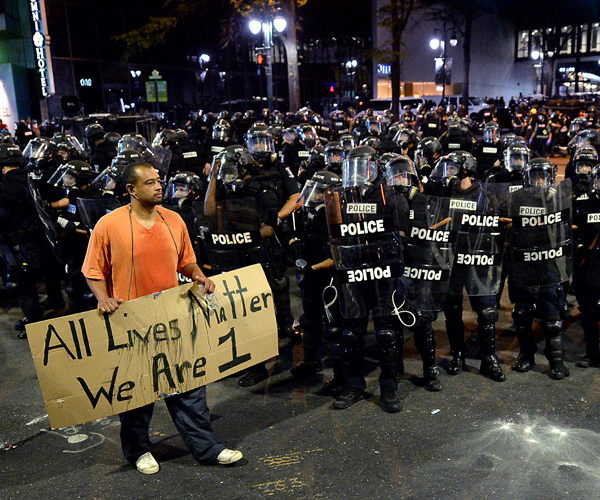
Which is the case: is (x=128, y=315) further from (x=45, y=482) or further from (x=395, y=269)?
(x=395, y=269)

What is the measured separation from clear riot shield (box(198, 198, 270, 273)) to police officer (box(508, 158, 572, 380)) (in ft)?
7.67

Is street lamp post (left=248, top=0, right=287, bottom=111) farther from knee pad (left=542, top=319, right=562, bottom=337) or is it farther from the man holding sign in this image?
the man holding sign

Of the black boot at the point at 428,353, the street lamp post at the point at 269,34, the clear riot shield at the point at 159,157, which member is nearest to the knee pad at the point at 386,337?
the black boot at the point at 428,353

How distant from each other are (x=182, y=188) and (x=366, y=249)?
2.40 meters

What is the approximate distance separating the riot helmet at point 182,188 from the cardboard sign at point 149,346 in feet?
7.32

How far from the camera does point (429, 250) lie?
18.2ft

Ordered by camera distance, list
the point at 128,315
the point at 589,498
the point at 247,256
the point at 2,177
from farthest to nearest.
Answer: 1. the point at 2,177
2. the point at 247,256
3. the point at 128,315
4. the point at 589,498

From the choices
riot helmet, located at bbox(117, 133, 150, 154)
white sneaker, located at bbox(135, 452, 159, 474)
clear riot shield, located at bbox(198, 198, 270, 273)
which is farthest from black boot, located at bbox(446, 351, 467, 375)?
riot helmet, located at bbox(117, 133, 150, 154)

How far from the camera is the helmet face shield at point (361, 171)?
522 cm

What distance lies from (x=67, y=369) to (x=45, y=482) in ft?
3.05

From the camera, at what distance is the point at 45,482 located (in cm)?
434

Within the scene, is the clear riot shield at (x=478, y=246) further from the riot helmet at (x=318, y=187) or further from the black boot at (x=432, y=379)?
the riot helmet at (x=318, y=187)

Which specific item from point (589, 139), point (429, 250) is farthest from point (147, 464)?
point (589, 139)

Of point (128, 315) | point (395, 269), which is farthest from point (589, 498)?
point (128, 315)
